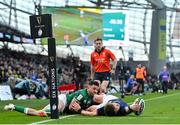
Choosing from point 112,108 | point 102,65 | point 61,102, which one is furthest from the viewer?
point 102,65

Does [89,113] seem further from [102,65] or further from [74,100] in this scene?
[102,65]

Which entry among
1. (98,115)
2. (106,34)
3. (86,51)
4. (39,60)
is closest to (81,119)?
(98,115)

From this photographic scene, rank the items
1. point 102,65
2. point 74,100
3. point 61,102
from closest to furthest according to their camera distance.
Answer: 1. point 74,100
2. point 61,102
3. point 102,65

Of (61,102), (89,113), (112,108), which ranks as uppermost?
(61,102)

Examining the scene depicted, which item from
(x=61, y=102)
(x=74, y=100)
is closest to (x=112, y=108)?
(x=74, y=100)

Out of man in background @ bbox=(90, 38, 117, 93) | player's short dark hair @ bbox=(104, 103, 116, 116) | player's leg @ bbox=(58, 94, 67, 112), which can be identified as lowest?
player's short dark hair @ bbox=(104, 103, 116, 116)

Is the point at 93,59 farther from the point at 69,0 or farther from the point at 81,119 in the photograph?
the point at 69,0

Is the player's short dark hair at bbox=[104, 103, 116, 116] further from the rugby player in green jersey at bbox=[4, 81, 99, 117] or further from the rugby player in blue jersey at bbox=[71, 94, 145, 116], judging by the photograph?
the rugby player in green jersey at bbox=[4, 81, 99, 117]

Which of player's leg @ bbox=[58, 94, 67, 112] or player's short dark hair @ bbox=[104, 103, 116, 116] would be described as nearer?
player's short dark hair @ bbox=[104, 103, 116, 116]

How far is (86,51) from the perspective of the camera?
222ft

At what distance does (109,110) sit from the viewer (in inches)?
518

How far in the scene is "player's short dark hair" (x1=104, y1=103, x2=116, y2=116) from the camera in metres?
13.0

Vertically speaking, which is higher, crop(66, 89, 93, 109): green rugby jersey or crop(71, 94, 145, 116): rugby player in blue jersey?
crop(66, 89, 93, 109): green rugby jersey

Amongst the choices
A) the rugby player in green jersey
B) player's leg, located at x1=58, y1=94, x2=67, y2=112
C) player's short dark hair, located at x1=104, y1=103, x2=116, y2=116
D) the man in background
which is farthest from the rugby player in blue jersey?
the man in background
